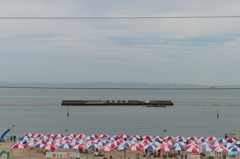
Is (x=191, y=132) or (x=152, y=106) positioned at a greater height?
(x=152, y=106)

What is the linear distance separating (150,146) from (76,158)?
855cm

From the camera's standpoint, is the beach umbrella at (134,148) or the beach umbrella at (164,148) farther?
the beach umbrella at (134,148)

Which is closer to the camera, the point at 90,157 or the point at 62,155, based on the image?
the point at 62,155

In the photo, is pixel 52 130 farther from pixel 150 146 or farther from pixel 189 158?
pixel 189 158

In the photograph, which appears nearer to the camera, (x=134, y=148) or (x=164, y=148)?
(x=164, y=148)

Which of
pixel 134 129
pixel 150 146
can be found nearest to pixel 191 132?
pixel 134 129

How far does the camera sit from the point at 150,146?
113 feet

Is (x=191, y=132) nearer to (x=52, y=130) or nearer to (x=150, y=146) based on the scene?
(x=52, y=130)

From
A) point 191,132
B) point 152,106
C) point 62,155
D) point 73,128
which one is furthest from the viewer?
point 152,106

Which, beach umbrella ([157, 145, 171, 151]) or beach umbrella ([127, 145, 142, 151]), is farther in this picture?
beach umbrella ([127, 145, 142, 151])

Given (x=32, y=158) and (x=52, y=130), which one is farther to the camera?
(x=52, y=130)

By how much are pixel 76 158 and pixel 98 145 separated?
222 inches

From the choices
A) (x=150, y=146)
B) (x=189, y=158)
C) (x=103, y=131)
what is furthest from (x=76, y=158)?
(x=103, y=131)

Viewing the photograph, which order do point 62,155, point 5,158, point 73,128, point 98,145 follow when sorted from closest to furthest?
point 62,155 → point 5,158 → point 98,145 → point 73,128
